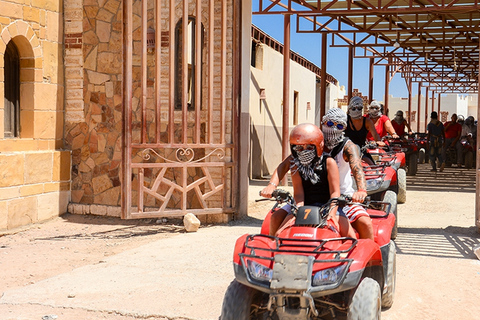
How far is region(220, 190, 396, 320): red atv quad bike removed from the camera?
12.0 ft

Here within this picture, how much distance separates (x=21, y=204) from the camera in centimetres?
912

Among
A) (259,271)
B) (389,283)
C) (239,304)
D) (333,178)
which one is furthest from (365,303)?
(389,283)

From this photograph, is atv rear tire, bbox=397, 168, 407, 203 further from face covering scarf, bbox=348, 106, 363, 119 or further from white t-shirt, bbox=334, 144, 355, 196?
white t-shirt, bbox=334, 144, 355, 196

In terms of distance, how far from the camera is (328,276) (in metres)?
3.69

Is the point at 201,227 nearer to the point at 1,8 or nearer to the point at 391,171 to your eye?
the point at 391,171

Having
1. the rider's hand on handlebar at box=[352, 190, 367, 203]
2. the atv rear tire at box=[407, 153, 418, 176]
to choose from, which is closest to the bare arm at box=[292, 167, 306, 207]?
the rider's hand on handlebar at box=[352, 190, 367, 203]

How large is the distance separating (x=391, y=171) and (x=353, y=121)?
0.85m

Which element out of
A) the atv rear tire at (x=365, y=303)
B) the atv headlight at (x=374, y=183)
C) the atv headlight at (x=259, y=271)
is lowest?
the atv rear tire at (x=365, y=303)

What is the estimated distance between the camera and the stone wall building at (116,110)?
28.6 ft

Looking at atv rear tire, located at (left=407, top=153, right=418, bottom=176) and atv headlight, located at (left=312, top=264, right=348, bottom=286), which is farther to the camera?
atv rear tire, located at (left=407, top=153, right=418, bottom=176)

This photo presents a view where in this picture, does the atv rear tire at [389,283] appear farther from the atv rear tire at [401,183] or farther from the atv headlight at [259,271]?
the atv rear tire at [401,183]

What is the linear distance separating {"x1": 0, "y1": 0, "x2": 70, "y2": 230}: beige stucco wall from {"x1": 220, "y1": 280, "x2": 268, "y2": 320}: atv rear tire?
5.75 meters

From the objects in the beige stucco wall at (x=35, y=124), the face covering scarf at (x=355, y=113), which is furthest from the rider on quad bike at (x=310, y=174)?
the beige stucco wall at (x=35, y=124)

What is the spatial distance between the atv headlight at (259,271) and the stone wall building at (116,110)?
15.5 feet
